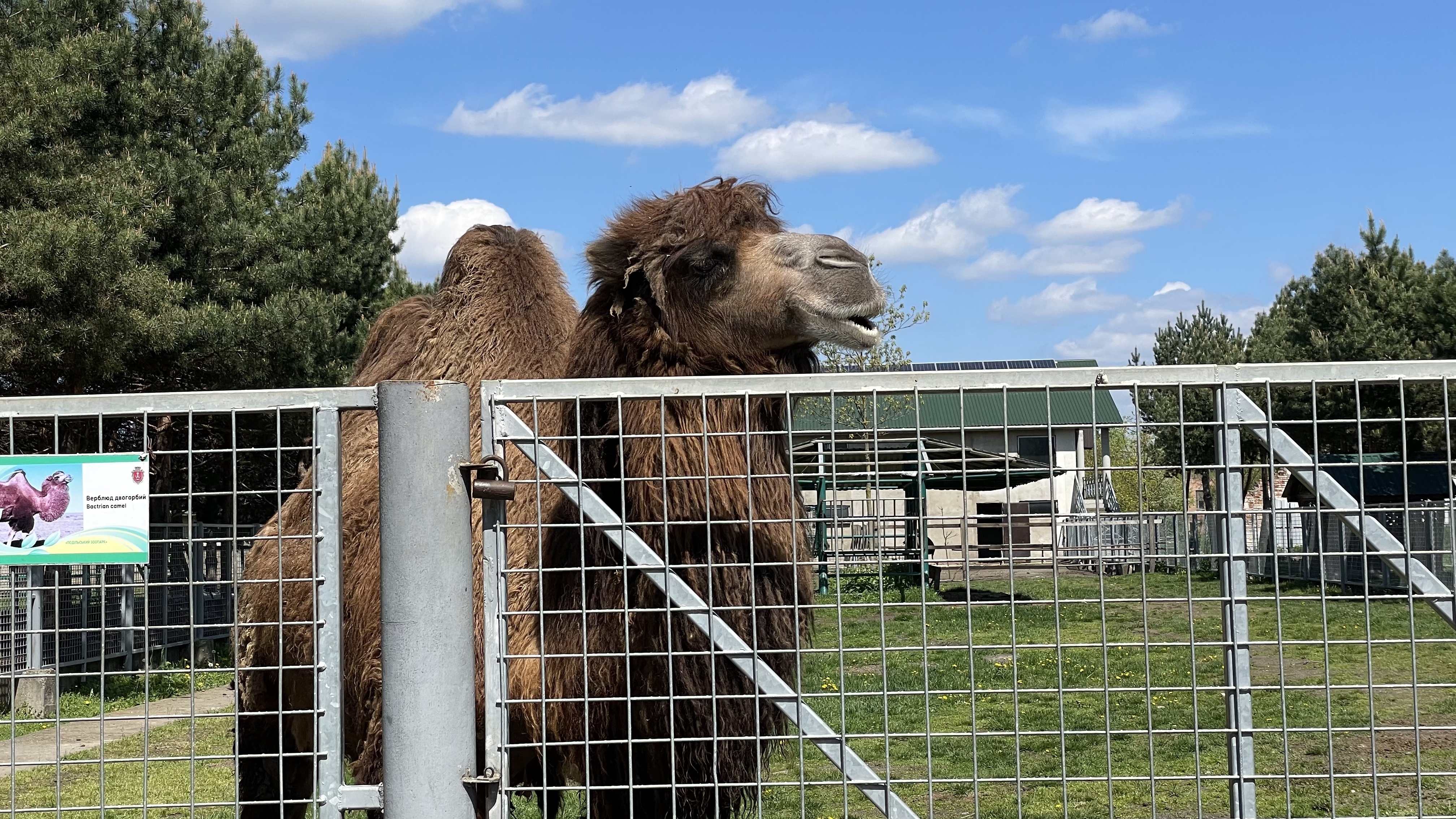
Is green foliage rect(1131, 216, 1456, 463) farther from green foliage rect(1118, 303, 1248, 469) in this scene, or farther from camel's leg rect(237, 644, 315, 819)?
camel's leg rect(237, 644, 315, 819)

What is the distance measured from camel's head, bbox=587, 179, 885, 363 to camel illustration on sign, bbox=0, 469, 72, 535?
5.31 ft

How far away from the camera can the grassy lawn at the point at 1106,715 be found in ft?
9.55

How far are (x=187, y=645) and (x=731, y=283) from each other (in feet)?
17.0

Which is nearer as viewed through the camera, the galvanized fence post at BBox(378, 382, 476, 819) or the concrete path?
the galvanized fence post at BBox(378, 382, 476, 819)

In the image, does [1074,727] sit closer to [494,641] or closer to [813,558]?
[813,558]

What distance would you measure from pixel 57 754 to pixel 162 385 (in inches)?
588

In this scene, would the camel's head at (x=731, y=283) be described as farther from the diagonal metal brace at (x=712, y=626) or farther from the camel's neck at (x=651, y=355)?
the diagonal metal brace at (x=712, y=626)

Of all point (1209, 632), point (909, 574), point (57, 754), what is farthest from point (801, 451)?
point (1209, 632)

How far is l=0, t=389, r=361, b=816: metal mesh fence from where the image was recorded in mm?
2916

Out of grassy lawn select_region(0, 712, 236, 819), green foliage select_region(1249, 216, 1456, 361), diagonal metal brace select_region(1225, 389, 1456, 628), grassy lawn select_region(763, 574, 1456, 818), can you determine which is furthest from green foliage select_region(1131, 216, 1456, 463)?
diagonal metal brace select_region(1225, 389, 1456, 628)

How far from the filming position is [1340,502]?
2754 millimetres

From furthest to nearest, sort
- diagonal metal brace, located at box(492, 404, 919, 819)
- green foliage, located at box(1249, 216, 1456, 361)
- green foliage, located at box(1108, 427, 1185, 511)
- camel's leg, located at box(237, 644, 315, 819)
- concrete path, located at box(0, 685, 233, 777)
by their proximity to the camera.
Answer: green foliage, located at box(1249, 216, 1456, 361) → green foliage, located at box(1108, 427, 1185, 511) → concrete path, located at box(0, 685, 233, 777) → camel's leg, located at box(237, 644, 315, 819) → diagonal metal brace, located at box(492, 404, 919, 819)

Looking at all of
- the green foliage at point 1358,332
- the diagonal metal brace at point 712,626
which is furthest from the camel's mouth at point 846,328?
the green foliage at point 1358,332

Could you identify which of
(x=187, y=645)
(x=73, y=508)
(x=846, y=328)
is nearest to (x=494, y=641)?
(x=73, y=508)
